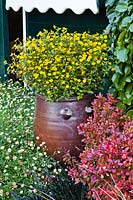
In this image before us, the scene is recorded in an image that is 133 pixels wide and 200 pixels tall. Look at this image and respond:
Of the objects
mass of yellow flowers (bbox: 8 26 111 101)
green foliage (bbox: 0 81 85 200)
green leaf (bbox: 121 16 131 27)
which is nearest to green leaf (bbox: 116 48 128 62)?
green leaf (bbox: 121 16 131 27)

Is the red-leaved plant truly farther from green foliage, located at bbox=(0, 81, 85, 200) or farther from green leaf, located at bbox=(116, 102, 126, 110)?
green leaf, located at bbox=(116, 102, 126, 110)

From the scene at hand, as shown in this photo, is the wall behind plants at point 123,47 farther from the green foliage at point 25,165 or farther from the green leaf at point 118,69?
the green foliage at point 25,165

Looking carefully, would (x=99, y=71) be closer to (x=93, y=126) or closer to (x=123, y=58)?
(x=123, y=58)

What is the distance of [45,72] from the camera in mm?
5066

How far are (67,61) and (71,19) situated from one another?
6.72 ft

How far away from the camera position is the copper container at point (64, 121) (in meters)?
5.09

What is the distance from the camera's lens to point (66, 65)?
505cm

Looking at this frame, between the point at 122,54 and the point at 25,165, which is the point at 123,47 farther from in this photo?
the point at 25,165

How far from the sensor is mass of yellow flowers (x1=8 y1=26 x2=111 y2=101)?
5.04 meters

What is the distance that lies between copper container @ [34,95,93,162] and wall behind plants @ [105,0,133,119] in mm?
450

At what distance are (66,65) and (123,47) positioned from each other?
0.79 m

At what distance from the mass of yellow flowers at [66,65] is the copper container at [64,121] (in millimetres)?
95

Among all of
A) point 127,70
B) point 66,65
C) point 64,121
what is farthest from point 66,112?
point 127,70

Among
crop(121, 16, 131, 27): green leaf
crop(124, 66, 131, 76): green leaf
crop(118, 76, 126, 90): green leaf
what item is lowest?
crop(118, 76, 126, 90): green leaf
